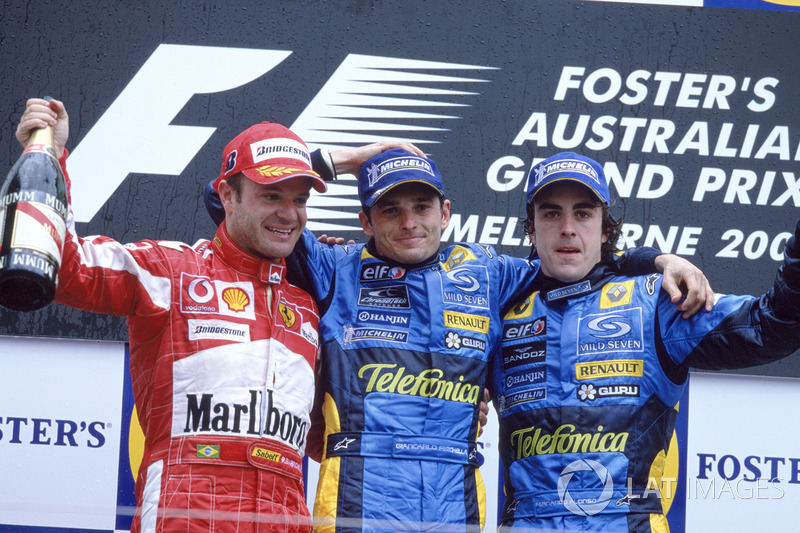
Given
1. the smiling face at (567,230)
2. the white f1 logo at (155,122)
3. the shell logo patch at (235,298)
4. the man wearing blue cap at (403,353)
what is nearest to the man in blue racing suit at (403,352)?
the man wearing blue cap at (403,353)

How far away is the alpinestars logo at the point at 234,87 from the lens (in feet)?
9.34

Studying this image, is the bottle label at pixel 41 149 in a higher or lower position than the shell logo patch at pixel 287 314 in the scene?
higher

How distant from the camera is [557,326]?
214 cm

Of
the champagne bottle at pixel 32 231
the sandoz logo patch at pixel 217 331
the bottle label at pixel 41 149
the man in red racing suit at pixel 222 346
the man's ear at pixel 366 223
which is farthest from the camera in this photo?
the man's ear at pixel 366 223

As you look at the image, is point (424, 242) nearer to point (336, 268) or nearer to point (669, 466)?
point (336, 268)

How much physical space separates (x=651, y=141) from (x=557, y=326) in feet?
3.56

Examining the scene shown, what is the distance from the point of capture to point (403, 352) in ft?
6.80

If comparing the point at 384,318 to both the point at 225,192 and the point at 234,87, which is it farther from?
the point at 234,87

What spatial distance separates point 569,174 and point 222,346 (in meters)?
0.98

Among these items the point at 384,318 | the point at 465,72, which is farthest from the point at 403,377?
the point at 465,72

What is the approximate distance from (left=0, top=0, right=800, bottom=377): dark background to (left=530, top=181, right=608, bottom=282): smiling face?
0.65 meters

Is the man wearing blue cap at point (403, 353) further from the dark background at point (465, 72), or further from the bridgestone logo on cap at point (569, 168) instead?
the dark background at point (465, 72)

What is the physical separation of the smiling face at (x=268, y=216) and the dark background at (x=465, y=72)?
2.71 feet

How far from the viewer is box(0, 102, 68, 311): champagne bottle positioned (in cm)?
146
